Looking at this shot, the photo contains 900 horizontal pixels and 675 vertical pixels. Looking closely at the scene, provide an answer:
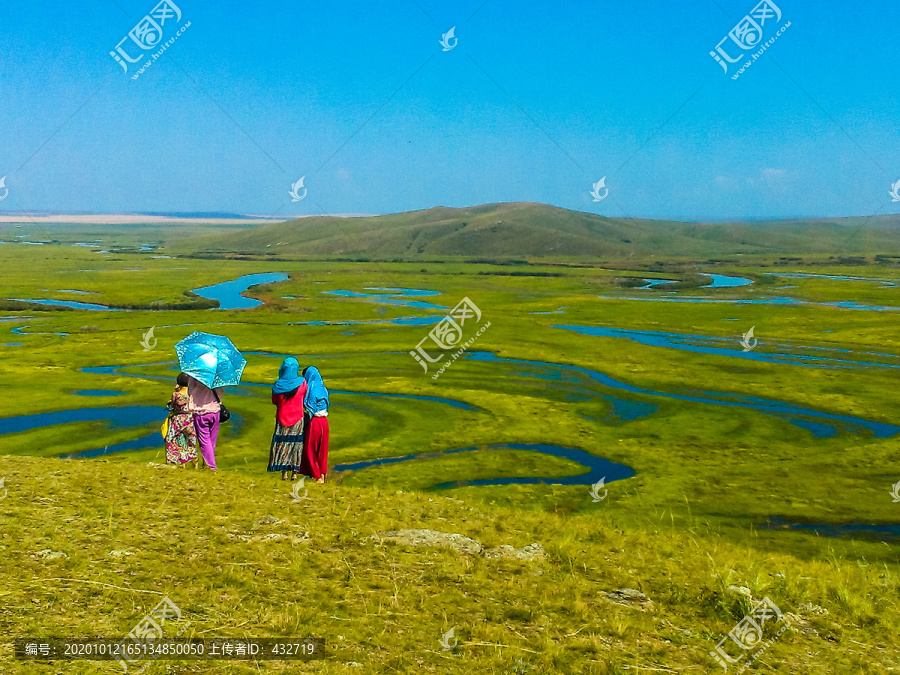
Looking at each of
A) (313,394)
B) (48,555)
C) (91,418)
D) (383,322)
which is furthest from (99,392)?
(383,322)

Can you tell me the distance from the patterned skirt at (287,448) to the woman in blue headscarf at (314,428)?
0.62 feet

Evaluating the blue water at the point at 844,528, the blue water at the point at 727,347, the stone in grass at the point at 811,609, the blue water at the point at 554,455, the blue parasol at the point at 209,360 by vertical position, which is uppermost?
the blue water at the point at 727,347

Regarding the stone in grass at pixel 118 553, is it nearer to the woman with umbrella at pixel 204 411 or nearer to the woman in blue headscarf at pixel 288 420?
the woman with umbrella at pixel 204 411

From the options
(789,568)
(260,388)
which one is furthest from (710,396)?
(789,568)

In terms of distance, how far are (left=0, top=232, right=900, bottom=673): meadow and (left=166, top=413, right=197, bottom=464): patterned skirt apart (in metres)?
A: 1.32

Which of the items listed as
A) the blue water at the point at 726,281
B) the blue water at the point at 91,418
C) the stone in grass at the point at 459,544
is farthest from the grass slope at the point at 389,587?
the blue water at the point at 726,281

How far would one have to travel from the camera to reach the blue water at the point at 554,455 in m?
28.5

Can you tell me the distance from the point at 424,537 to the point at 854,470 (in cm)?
2513

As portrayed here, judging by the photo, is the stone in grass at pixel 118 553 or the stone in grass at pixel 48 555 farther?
the stone in grass at pixel 118 553

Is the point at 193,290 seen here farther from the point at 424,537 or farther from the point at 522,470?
the point at 424,537

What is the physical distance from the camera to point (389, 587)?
982 centimetres

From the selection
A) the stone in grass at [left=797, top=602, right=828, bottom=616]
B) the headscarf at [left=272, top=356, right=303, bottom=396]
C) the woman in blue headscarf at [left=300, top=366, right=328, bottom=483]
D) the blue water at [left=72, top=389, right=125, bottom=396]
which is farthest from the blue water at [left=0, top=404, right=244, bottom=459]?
the stone in grass at [left=797, top=602, right=828, bottom=616]

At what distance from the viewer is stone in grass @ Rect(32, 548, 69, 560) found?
954 cm

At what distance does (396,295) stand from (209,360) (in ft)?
325
